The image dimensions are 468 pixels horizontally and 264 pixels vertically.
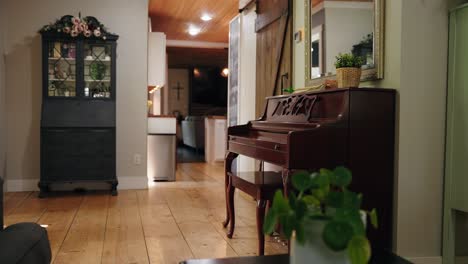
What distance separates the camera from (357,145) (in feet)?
7.72

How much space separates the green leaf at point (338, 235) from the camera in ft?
2.87

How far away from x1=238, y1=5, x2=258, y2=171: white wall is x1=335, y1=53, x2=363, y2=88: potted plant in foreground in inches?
86.0

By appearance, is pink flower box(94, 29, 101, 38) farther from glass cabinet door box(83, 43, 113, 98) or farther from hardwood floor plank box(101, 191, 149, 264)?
hardwood floor plank box(101, 191, 149, 264)

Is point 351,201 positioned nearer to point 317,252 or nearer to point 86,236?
point 317,252

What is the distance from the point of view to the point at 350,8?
2807 mm

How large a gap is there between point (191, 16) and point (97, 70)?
2223 mm

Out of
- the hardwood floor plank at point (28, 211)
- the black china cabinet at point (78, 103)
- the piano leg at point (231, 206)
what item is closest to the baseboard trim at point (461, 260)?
the piano leg at point (231, 206)

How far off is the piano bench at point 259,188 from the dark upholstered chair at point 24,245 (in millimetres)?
1380

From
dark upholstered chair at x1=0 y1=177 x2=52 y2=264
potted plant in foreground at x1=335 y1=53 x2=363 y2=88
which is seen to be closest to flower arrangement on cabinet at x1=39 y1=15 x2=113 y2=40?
potted plant in foreground at x1=335 y1=53 x2=363 y2=88

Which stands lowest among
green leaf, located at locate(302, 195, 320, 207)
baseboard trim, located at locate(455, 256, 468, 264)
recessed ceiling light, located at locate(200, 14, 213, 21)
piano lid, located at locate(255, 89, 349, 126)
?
baseboard trim, located at locate(455, 256, 468, 264)

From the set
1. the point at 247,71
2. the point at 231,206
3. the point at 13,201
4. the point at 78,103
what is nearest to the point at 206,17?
the point at 247,71

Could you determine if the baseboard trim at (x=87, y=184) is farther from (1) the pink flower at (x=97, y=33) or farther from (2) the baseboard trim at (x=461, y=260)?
(2) the baseboard trim at (x=461, y=260)

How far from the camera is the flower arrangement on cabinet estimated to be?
4.71 meters

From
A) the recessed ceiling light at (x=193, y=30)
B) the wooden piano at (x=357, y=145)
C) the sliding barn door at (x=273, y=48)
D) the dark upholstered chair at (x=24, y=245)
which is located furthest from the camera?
the recessed ceiling light at (x=193, y=30)
